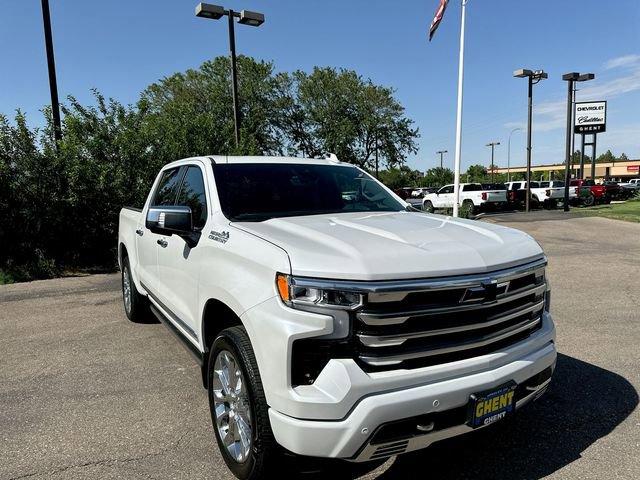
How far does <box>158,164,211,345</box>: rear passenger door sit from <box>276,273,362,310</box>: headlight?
117 centimetres

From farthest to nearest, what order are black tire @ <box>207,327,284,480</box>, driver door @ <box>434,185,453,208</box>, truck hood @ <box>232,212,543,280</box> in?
1. driver door @ <box>434,185,453,208</box>
2. black tire @ <box>207,327,284,480</box>
3. truck hood @ <box>232,212,543,280</box>

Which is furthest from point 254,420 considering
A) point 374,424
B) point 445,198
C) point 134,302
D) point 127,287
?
point 445,198

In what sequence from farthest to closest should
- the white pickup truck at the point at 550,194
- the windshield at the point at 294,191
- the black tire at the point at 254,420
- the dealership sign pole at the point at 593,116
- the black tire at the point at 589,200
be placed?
the dealership sign pole at the point at 593,116 → the black tire at the point at 589,200 → the white pickup truck at the point at 550,194 → the windshield at the point at 294,191 → the black tire at the point at 254,420

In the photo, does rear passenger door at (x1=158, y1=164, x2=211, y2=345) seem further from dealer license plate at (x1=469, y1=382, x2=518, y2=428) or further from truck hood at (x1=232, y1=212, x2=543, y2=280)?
dealer license plate at (x1=469, y1=382, x2=518, y2=428)

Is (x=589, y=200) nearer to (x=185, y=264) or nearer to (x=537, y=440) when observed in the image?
(x=537, y=440)

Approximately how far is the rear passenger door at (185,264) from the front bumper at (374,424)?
1.36 m

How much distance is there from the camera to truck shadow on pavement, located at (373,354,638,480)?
2.96 meters

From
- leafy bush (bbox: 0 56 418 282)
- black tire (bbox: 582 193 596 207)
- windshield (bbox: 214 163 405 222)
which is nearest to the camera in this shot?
windshield (bbox: 214 163 405 222)

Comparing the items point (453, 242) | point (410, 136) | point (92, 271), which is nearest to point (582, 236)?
point (92, 271)

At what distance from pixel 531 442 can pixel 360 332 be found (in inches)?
67.3

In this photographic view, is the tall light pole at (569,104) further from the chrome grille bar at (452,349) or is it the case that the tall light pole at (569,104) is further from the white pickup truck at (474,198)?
the chrome grille bar at (452,349)

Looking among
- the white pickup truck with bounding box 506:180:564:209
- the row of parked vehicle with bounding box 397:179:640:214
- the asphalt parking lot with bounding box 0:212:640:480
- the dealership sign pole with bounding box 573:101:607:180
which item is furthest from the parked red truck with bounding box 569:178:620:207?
the asphalt parking lot with bounding box 0:212:640:480

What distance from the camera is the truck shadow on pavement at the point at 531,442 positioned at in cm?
294

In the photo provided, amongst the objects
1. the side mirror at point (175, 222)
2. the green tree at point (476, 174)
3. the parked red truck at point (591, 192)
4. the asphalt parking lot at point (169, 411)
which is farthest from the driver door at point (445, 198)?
Result: the green tree at point (476, 174)
